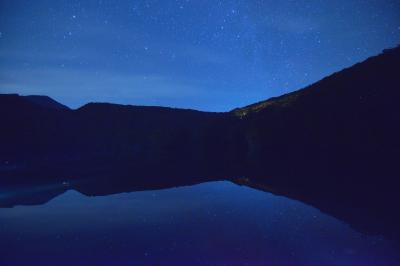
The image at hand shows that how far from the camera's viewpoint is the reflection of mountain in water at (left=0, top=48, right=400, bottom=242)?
15.2 m

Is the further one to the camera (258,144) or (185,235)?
(258,144)

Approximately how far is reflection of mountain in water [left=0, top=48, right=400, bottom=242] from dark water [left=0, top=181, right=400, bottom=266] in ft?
4.75

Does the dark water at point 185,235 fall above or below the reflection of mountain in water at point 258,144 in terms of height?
below

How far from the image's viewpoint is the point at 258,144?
40.3m

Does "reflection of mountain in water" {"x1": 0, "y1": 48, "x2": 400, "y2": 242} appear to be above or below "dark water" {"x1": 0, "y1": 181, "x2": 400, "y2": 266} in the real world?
above

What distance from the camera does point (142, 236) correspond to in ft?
27.9

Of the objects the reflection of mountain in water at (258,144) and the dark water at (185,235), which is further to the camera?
the reflection of mountain in water at (258,144)

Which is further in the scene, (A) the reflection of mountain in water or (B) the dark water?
(A) the reflection of mountain in water

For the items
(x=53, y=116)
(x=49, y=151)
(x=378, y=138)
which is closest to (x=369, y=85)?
(x=378, y=138)

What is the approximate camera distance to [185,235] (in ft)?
27.5

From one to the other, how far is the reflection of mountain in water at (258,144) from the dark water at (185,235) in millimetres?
1448

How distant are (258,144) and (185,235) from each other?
108ft

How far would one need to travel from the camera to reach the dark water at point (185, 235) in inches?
258

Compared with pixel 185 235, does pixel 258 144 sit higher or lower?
higher
